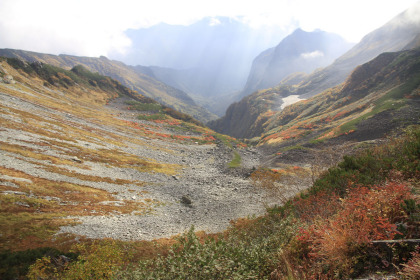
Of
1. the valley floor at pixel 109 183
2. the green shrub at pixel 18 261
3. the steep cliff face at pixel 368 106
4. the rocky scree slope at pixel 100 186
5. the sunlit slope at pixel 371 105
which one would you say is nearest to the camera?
the green shrub at pixel 18 261

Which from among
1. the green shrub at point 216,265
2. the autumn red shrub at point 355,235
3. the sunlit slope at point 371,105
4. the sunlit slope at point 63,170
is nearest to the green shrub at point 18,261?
the sunlit slope at point 63,170

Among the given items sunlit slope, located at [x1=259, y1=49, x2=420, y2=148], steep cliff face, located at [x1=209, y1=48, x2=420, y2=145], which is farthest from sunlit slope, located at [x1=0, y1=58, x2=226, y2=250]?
sunlit slope, located at [x1=259, y1=49, x2=420, y2=148]

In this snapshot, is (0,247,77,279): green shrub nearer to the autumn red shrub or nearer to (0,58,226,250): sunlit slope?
(0,58,226,250): sunlit slope

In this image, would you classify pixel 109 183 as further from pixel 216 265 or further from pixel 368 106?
pixel 368 106

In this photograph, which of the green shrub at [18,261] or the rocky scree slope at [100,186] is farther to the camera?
the rocky scree slope at [100,186]

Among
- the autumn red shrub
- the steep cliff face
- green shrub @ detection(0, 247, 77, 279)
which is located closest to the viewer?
the autumn red shrub

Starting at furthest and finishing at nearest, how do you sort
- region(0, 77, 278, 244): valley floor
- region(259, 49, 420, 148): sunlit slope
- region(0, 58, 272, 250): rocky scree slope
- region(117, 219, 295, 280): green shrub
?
region(259, 49, 420, 148): sunlit slope
region(0, 77, 278, 244): valley floor
region(0, 58, 272, 250): rocky scree slope
region(117, 219, 295, 280): green shrub

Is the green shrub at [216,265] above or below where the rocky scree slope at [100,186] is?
above

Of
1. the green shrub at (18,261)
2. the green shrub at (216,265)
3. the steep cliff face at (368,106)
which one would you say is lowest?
the green shrub at (18,261)

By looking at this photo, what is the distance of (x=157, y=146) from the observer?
58188 millimetres

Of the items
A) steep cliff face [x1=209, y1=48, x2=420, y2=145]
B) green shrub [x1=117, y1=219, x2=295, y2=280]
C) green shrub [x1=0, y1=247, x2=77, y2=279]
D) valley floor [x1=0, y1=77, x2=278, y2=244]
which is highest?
steep cliff face [x1=209, y1=48, x2=420, y2=145]

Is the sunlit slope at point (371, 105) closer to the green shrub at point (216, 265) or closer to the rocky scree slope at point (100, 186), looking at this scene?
the rocky scree slope at point (100, 186)

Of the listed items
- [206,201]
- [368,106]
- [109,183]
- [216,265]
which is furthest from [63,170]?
[368,106]

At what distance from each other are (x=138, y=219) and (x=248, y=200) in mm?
16782
